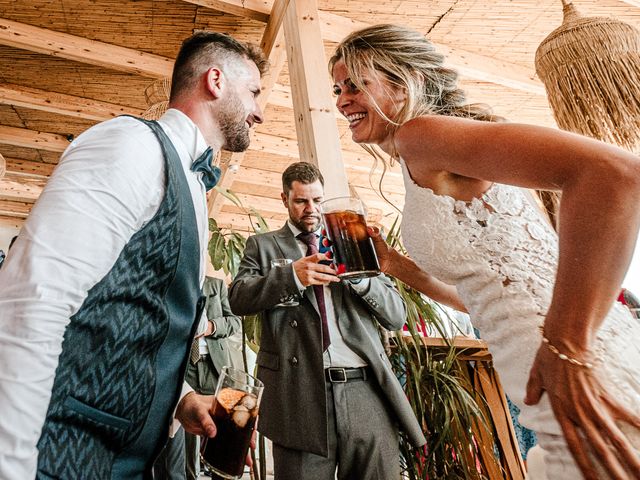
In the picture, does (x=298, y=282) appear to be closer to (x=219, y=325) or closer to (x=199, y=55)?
(x=199, y=55)

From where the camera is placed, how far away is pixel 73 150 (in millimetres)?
802

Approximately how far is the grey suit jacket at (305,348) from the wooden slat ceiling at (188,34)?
150cm

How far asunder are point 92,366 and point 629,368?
0.82 meters

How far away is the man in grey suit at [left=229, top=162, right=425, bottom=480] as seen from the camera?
155cm

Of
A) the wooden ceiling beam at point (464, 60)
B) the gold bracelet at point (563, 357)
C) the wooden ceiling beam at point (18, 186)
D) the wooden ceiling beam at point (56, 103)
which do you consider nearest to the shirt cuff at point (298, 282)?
the gold bracelet at point (563, 357)

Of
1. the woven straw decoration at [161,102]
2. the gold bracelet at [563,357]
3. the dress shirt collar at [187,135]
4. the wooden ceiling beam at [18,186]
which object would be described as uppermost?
the wooden ceiling beam at [18,186]

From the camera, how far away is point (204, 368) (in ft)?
9.91

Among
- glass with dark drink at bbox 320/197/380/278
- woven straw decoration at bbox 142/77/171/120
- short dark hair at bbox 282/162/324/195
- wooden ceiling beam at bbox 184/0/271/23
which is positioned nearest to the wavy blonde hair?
glass with dark drink at bbox 320/197/380/278

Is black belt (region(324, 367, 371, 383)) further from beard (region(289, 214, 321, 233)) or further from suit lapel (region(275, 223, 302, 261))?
beard (region(289, 214, 321, 233))

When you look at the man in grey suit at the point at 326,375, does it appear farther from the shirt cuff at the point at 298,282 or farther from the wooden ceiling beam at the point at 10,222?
the wooden ceiling beam at the point at 10,222

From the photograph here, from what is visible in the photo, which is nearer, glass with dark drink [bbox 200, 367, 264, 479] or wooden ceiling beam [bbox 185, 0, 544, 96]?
glass with dark drink [bbox 200, 367, 264, 479]

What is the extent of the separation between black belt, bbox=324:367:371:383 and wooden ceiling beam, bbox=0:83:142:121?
14.1 feet

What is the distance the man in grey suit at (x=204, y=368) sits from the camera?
8.39ft

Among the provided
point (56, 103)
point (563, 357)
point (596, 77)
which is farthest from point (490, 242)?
point (56, 103)
